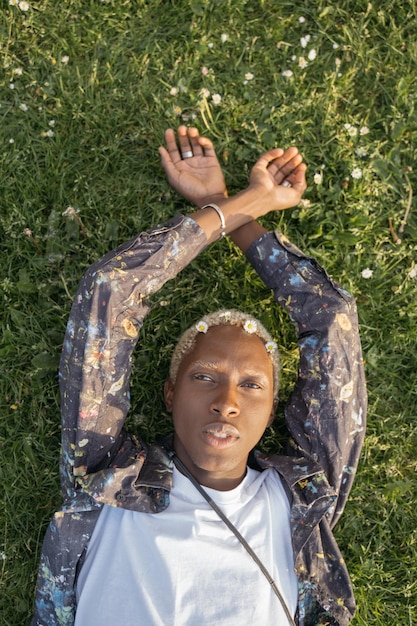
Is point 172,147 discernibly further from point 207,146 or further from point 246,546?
point 246,546

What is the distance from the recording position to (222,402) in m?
3.30

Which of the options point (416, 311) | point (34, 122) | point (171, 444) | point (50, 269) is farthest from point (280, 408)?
point (34, 122)

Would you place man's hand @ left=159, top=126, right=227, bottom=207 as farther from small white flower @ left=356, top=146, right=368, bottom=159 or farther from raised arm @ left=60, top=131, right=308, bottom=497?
small white flower @ left=356, top=146, right=368, bottom=159

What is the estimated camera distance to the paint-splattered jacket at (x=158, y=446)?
3.35m

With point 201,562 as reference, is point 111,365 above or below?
above

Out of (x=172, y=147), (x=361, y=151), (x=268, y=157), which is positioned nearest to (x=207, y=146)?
(x=172, y=147)

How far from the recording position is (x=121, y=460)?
143 inches

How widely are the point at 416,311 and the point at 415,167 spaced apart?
101 centimetres

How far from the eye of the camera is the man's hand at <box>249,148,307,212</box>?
400 centimetres

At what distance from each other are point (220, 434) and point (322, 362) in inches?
29.7

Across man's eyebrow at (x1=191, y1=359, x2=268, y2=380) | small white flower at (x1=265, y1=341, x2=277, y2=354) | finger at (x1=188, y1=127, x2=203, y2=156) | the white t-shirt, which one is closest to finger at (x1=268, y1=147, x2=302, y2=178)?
finger at (x1=188, y1=127, x2=203, y2=156)

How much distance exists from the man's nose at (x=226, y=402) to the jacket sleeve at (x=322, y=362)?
0.54 metres

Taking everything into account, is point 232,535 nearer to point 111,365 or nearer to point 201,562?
point 201,562

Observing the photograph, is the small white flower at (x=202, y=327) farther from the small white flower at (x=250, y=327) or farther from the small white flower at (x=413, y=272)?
the small white flower at (x=413, y=272)
